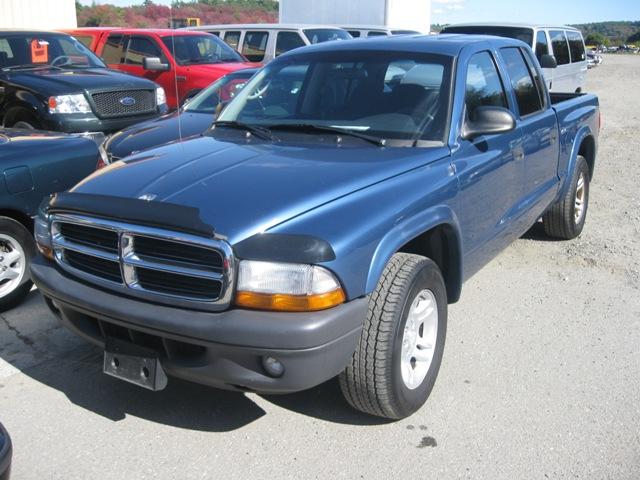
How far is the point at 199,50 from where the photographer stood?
39.7 ft

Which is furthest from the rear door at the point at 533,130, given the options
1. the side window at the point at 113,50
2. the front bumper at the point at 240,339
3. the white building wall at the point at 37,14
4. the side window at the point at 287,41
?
the white building wall at the point at 37,14

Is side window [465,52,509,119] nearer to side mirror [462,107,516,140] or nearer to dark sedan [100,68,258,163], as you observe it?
side mirror [462,107,516,140]

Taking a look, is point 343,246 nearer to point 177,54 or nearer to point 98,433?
point 98,433

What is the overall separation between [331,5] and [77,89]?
505 inches

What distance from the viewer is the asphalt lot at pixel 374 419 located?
308 centimetres

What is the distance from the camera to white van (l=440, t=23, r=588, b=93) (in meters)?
12.3

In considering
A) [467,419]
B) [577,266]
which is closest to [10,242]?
Answer: [467,419]

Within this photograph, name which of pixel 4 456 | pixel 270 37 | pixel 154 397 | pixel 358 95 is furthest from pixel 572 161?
pixel 270 37

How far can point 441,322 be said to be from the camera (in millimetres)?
3604

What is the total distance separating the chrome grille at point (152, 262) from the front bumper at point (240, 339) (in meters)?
0.06

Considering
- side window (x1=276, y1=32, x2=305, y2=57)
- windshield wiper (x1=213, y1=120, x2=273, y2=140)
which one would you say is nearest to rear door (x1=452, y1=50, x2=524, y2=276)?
windshield wiper (x1=213, y1=120, x2=273, y2=140)

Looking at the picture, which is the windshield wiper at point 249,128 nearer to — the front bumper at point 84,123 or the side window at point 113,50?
the front bumper at point 84,123

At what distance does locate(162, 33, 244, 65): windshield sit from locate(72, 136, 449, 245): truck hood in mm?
8408

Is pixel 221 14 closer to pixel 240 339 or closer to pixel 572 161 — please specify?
pixel 572 161
